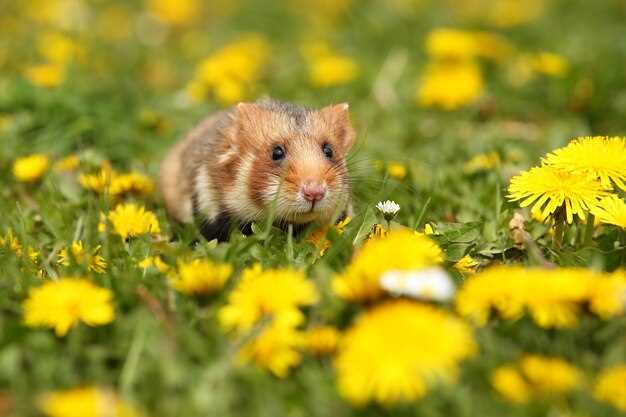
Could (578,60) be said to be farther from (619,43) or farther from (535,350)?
(535,350)

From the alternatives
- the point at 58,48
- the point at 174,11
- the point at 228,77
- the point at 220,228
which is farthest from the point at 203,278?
the point at 174,11

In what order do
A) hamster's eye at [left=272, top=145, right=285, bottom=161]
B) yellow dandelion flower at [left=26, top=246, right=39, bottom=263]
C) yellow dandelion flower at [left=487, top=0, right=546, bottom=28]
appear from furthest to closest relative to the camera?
yellow dandelion flower at [left=487, top=0, right=546, bottom=28] → hamster's eye at [left=272, top=145, right=285, bottom=161] → yellow dandelion flower at [left=26, top=246, right=39, bottom=263]

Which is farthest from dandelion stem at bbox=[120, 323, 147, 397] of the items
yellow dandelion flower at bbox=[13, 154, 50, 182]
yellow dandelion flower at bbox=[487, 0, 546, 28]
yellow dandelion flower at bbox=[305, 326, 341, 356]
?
yellow dandelion flower at bbox=[487, 0, 546, 28]

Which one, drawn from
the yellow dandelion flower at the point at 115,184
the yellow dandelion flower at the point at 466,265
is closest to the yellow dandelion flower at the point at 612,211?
the yellow dandelion flower at the point at 466,265

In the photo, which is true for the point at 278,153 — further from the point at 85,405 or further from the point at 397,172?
the point at 85,405

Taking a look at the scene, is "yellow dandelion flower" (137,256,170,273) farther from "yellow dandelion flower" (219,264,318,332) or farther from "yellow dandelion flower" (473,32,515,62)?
"yellow dandelion flower" (473,32,515,62)

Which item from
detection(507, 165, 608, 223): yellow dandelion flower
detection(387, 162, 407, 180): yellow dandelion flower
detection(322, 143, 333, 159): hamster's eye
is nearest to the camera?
detection(507, 165, 608, 223): yellow dandelion flower
